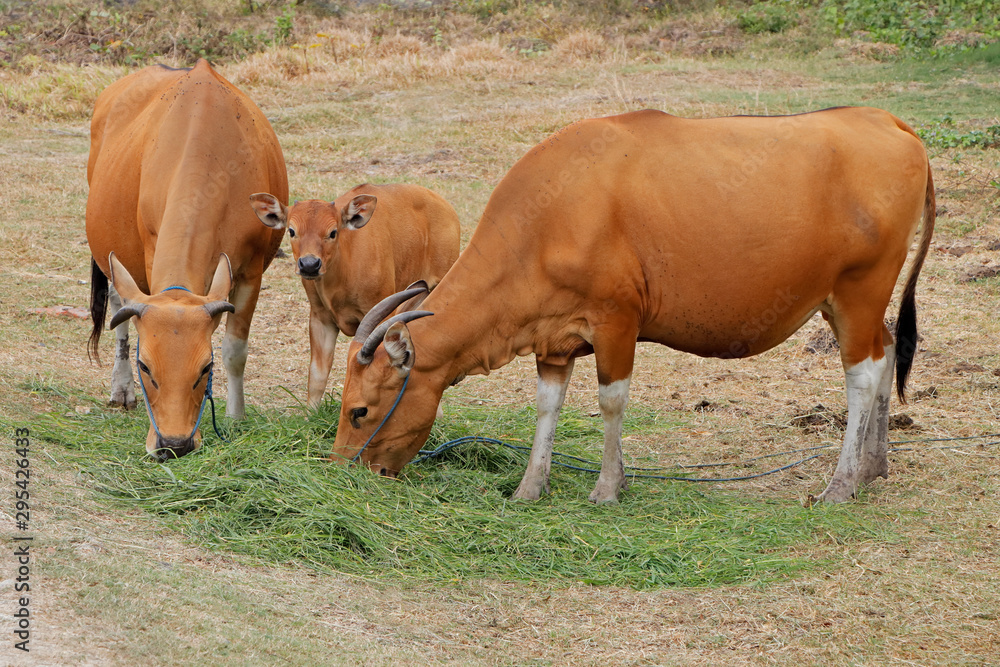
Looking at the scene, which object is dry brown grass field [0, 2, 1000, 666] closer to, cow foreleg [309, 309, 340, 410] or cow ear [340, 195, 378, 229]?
cow foreleg [309, 309, 340, 410]

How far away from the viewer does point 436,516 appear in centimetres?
565

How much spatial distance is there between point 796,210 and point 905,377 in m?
1.52

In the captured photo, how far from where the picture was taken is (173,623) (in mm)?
4133

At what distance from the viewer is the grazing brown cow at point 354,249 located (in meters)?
7.45

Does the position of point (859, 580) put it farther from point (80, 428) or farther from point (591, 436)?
point (80, 428)

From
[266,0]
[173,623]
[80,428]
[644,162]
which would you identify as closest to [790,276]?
[644,162]

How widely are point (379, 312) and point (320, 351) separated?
69.5 inches

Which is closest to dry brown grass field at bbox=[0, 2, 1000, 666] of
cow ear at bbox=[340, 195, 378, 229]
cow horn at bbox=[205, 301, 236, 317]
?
cow horn at bbox=[205, 301, 236, 317]

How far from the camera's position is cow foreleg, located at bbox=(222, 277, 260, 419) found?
7078 mm

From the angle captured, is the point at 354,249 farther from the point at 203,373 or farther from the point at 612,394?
the point at 612,394

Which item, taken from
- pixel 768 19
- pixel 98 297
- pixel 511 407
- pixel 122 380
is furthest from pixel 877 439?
pixel 768 19

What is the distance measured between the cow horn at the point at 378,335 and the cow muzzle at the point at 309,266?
1351 millimetres
